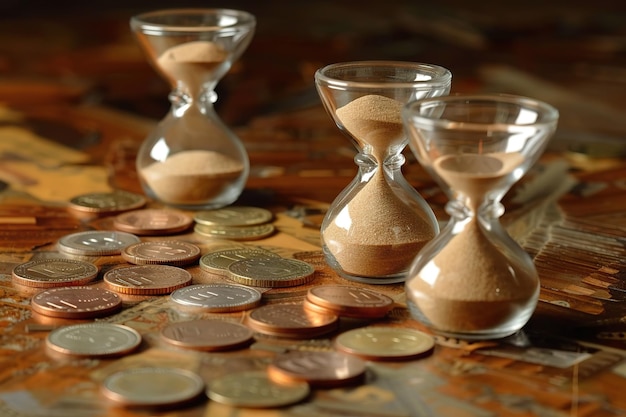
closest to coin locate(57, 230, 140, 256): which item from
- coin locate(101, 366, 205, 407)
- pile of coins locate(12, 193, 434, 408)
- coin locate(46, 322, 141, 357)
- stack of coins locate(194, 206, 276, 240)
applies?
pile of coins locate(12, 193, 434, 408)

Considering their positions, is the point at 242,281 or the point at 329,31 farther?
the point at 329,31

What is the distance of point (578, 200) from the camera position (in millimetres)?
1682

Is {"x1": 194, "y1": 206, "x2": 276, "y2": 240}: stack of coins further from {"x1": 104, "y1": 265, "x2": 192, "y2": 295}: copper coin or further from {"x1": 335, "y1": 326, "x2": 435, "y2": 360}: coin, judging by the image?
{"x1": 335, "y1": 326, "x2": 435, "y2": 360}: coin

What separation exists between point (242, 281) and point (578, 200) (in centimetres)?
66

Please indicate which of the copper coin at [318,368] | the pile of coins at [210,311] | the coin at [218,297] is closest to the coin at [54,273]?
the pile of coins at [210,311]

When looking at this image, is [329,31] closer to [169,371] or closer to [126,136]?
[126,136]

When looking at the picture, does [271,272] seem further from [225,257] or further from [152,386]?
[152,386]

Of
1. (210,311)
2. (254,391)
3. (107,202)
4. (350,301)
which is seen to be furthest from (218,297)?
(107,202)

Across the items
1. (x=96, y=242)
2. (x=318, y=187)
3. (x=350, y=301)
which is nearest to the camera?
(x=350, y=301)

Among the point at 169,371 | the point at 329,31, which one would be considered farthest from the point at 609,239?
the point at 329,31

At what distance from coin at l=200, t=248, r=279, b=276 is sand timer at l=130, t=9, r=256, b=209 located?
0.22 meters

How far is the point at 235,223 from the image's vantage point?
59.5 inches

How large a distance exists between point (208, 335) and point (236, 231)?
0.40 meters

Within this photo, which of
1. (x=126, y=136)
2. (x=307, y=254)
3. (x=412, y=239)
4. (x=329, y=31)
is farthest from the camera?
(x=329, y=31)
